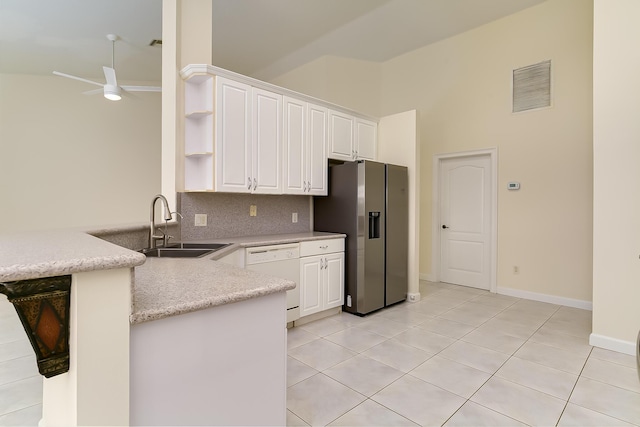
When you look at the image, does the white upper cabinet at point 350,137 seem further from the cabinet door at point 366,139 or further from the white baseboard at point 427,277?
the white baseboard at point 427,277

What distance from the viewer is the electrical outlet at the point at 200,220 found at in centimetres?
308

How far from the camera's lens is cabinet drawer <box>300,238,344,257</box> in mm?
3340

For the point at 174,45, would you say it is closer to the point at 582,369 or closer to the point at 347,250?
the point at 347,250

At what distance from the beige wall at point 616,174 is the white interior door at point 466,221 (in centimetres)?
185

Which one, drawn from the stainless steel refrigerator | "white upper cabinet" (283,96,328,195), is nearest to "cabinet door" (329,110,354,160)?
"white upper cabinet" (283,96,328,195)

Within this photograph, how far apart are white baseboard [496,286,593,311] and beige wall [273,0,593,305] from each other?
0.03 metres

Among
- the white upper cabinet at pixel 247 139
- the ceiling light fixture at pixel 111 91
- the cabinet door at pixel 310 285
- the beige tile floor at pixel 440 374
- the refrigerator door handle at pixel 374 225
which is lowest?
the beige tile floor at pixel 440 374

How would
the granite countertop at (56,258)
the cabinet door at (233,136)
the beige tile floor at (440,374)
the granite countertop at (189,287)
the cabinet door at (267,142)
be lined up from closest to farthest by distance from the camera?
the granite countertop at (56,258) → the granite countertop at (189,287) → the beige tile floor at (440,374) → the cabinet door at (233,136) → the cabinet door at (267,142)

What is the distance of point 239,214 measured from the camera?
3.42 metres

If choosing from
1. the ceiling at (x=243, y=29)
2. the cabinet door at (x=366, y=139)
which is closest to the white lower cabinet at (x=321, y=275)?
the cabinet door at (x=366, y=139)

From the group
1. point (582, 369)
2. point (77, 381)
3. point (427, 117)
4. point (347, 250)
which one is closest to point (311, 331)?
point (347, 250)

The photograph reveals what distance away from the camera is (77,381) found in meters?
0.84

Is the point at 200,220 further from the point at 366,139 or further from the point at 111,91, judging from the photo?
the point at 111,91

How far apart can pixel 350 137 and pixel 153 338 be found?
352 centimetres
